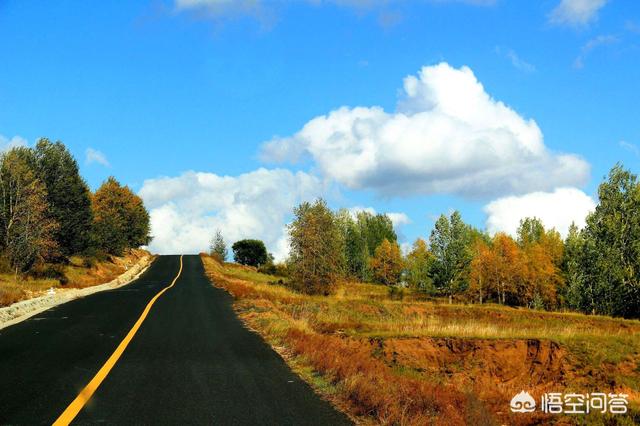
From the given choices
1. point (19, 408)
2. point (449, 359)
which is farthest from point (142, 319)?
point (449, 359)

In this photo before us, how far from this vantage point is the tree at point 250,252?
399 ft

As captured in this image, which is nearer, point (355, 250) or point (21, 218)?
point (21, 218)

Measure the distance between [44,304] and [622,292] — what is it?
52.1 m

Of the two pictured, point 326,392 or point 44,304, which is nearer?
point 326,392

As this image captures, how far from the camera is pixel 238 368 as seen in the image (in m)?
9.43

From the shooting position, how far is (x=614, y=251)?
52.3 meters

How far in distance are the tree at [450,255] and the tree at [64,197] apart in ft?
147

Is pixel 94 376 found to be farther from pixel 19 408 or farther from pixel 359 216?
pixel 359 216

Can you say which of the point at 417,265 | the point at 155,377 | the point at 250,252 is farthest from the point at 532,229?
the point at 155,377

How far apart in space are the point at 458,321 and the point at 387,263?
58.6 meters

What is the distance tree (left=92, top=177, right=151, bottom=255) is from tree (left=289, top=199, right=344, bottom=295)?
22.8 meters

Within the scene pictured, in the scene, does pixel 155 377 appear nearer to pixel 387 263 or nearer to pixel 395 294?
pixel 395 294

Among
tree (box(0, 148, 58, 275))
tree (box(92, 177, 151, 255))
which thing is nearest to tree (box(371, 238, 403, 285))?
tree (box(92, 177, 151, 255))

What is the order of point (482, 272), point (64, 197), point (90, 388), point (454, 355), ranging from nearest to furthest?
point (90, 388)
point (454, 355)
point (64, 197)
point (482, 272)
